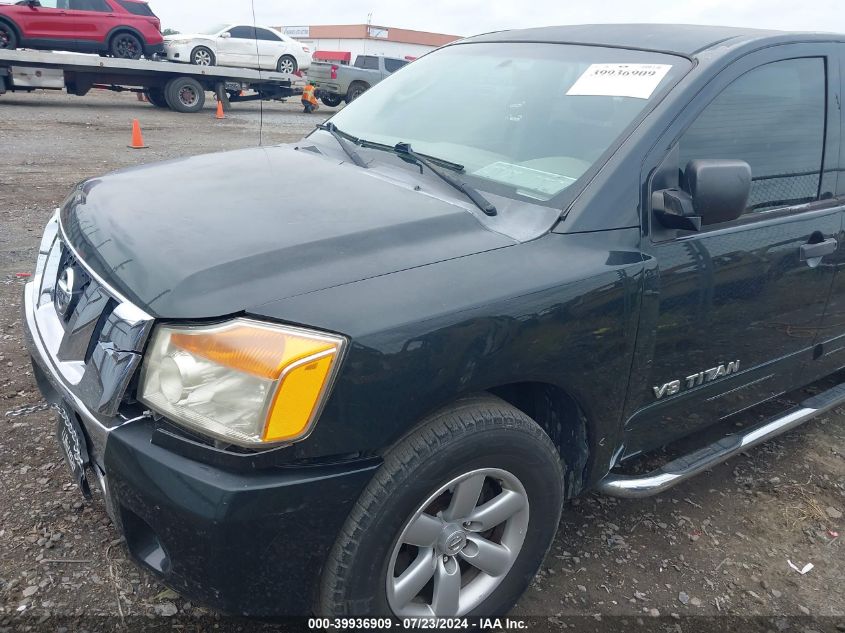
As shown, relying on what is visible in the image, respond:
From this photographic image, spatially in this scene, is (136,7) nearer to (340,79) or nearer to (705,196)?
(340,79)

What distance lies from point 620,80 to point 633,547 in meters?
1.75

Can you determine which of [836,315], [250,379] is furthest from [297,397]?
[836,315]

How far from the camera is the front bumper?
5.12ft

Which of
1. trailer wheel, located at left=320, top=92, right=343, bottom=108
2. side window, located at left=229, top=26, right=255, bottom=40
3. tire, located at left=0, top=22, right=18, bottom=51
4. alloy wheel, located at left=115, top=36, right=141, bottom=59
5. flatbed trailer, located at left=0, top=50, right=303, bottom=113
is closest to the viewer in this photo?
flatbed trailer, located at left=0, top=50, right=303, bottom=113

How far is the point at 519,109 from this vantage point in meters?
2.63

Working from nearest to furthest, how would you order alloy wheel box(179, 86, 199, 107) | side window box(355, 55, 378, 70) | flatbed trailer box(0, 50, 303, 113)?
flatbed trailer box(0, 50, 303, 113) → alloy wheel box(179, 86, 199, 107) → side window box(355, 55, 378, 70)

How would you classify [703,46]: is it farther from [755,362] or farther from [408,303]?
[408,303]

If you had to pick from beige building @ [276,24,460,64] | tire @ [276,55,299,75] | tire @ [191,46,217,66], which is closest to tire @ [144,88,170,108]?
tire @ [191,46,217,66]

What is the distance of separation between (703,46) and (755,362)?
3.97 feet

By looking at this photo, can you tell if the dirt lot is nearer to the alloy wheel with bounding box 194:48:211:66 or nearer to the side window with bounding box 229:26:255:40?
the alloy wheel with bounding box 194:48:211:66

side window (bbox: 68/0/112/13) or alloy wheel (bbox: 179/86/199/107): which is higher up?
side window (bbox: 68/0/112/13)

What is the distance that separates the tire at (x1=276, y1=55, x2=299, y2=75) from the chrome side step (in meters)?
20.7

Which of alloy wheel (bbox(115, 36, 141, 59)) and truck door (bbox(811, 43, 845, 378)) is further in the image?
alloy wheel (bbox(115, 36, 141, 59))

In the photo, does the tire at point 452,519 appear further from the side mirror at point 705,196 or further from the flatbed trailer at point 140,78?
the flatbed trailer at point 140,78
